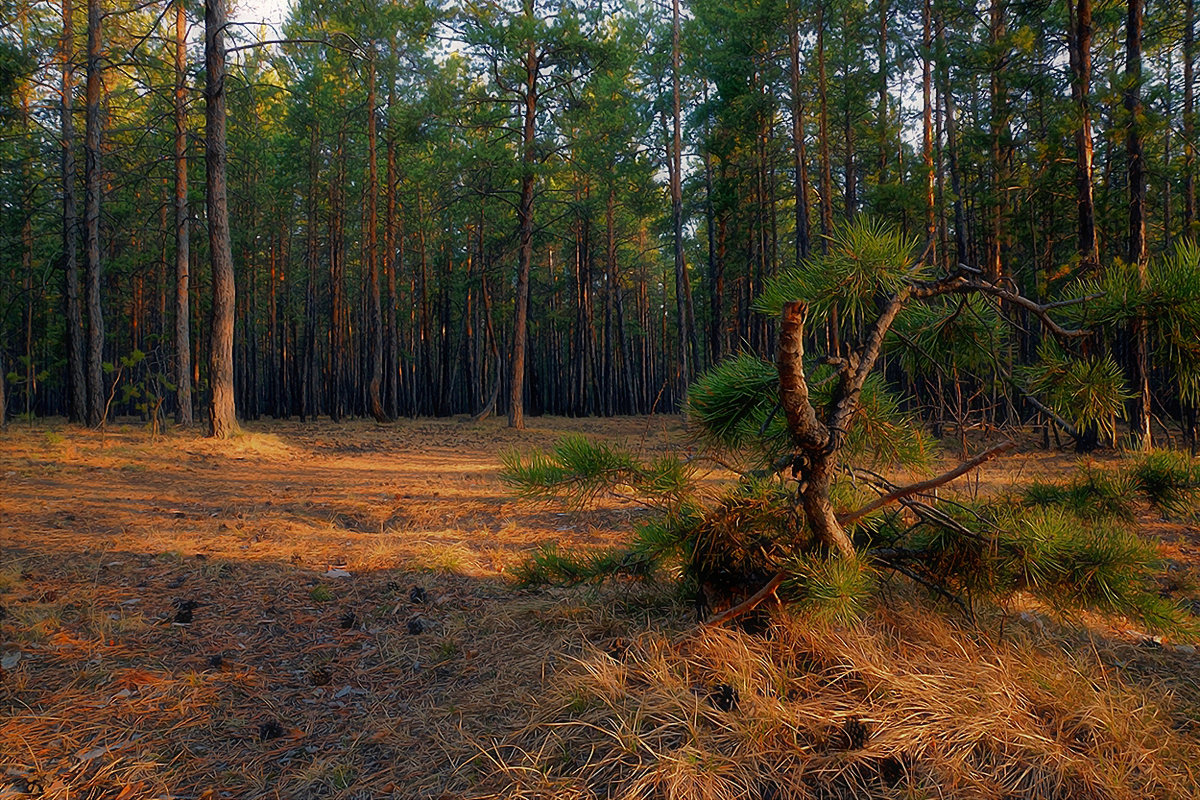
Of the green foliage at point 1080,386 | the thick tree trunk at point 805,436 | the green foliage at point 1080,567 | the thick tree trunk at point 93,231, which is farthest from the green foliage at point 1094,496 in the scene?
the thick tree trunk at point 93,231

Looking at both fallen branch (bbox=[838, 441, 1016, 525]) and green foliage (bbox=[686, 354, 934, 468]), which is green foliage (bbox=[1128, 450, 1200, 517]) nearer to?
green foliage (bbox=[686, 354, 934, 468])

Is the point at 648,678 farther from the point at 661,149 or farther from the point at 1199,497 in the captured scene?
the point at 661,149

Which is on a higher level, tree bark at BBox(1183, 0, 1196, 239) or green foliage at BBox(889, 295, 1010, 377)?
tree bark at BBox(1183, 0, 1196, 239)

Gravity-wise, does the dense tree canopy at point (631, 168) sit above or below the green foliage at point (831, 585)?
above

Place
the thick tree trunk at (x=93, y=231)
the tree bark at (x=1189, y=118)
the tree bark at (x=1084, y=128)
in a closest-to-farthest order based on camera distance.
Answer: the tree bark at (x=1084, y=128)
the tree bark at (x=1189, y=118)
the thick tree trunk at (x=93, y=231)

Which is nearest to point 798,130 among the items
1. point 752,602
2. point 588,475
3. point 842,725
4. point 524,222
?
point 524,222

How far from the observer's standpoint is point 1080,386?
2211 mm

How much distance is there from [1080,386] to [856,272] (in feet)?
2.95

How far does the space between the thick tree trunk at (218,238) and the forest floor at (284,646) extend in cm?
500

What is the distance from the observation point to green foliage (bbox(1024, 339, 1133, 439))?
217cm

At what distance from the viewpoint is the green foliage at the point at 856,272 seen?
219cm

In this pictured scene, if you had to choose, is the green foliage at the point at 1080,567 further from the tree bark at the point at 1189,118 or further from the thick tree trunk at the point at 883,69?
the thick tree trunk at the point at 883,69

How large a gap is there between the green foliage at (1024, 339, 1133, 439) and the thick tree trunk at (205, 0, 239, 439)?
11551mm

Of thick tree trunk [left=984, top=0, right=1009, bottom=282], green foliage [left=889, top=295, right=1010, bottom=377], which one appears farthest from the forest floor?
thick tree trunk [left=984, top=0, right=1009, bottom=282]
